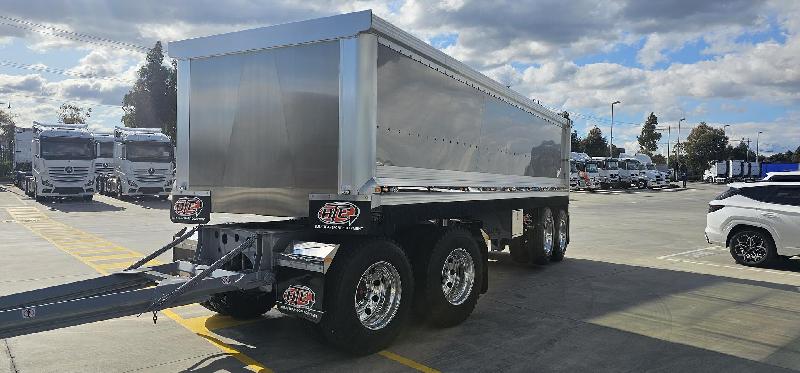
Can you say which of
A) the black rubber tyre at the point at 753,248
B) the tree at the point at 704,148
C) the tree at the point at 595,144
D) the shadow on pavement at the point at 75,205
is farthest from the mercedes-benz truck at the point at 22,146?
the tree at the point at 704,148

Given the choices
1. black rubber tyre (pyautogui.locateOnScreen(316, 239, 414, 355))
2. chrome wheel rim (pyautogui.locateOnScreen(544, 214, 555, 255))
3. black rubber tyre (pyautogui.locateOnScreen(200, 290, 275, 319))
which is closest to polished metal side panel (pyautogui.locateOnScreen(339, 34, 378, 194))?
black rubber tyre (pyautogui.locateOnScreen(316, 239, 414, 355))

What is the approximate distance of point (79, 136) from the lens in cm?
2553

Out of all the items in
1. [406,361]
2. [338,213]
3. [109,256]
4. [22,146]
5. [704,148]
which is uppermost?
[704,148]

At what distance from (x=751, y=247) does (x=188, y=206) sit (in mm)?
9945

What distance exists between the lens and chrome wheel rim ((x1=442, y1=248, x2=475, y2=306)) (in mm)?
6293

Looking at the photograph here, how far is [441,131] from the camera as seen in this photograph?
648 centimetres

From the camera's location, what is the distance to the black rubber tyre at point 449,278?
5.91 meters

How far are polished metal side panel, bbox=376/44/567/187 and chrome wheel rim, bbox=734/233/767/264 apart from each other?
440 centimetres

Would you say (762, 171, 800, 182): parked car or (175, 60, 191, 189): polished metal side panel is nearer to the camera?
(175, 60, 191, 189): polished metal side panel

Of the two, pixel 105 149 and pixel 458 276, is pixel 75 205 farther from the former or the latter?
pixel 458 276

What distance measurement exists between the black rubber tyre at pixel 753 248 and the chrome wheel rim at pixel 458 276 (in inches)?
272

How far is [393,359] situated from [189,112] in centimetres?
332

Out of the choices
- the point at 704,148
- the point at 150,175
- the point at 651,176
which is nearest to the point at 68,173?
the point at 150,175

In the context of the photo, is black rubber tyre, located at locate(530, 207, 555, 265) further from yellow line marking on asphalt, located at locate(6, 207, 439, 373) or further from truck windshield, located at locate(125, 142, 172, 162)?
truck windshield, located at locate(125, 142, 172, 162)
